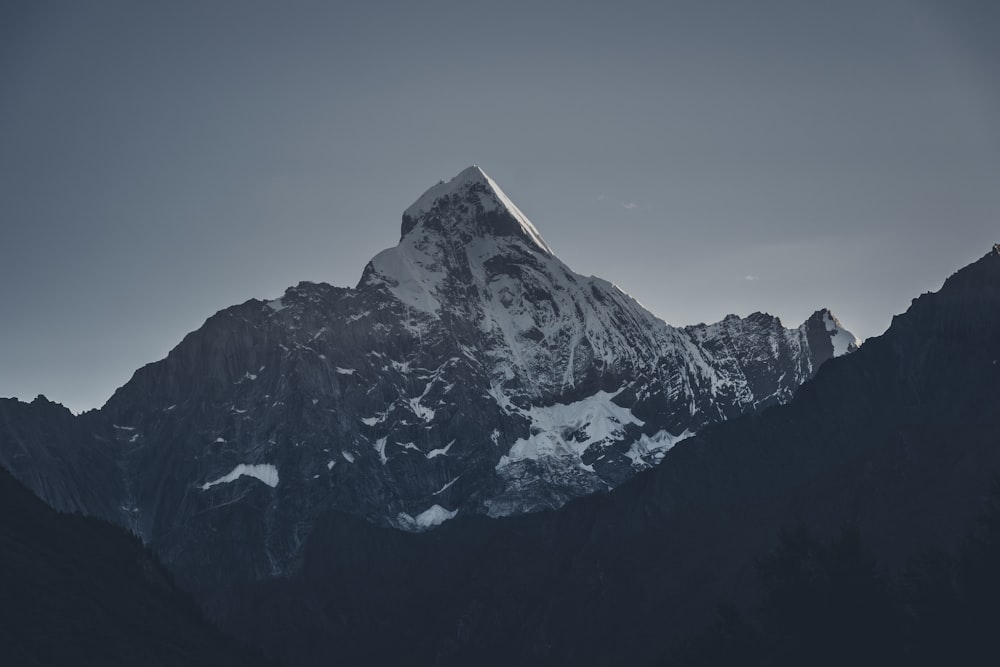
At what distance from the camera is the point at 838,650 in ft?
656

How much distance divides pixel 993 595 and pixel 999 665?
34.8 feet

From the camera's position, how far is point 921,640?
198m

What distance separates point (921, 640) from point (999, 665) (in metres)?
11.6

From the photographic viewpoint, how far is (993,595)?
19712 centimetres

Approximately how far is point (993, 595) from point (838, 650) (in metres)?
17.0

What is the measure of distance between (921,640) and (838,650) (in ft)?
28.4

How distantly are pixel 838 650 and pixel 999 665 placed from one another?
18.1 metres
